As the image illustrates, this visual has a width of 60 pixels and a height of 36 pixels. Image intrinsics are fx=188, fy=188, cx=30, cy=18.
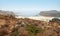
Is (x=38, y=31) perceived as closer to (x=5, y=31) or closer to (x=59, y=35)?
(x=59, y=35)

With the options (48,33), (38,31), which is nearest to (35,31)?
(38,31)

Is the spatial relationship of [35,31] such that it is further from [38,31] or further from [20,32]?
[20,32]

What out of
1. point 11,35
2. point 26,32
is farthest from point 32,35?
point 11,35

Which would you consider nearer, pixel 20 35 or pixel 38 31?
pixel 20 35

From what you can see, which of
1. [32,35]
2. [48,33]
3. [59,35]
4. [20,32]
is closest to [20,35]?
[20,32]

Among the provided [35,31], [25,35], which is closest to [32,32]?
[35,31]

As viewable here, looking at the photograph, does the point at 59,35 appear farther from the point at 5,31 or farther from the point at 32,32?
the point at 5,31

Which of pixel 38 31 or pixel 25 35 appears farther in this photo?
pixel 38 31
